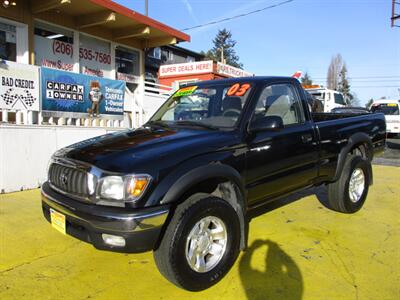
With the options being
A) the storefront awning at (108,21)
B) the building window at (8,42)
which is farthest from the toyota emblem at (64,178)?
the building window at (8,42)

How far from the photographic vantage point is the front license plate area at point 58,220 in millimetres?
3134

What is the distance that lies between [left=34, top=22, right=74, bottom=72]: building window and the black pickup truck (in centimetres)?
668

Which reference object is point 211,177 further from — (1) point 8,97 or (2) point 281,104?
(1) point 8,97

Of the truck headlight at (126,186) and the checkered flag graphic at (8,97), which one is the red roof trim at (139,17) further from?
the truck headlight at (126,186)

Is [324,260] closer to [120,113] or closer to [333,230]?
[333,230]

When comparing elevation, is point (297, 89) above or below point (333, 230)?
above

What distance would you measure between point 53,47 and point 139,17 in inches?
103

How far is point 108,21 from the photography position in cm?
1022

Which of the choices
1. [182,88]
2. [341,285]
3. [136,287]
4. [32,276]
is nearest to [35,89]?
[182,88]

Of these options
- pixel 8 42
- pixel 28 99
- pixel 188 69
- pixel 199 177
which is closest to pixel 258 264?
pixel 199 177

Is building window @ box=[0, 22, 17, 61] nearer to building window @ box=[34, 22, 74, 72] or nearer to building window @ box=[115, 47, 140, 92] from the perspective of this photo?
building window @ box=[34, 22, 74, 72]

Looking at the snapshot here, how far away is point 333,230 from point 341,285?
1499 millimetres

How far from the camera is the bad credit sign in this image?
735 inches

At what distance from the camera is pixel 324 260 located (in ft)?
12.1
